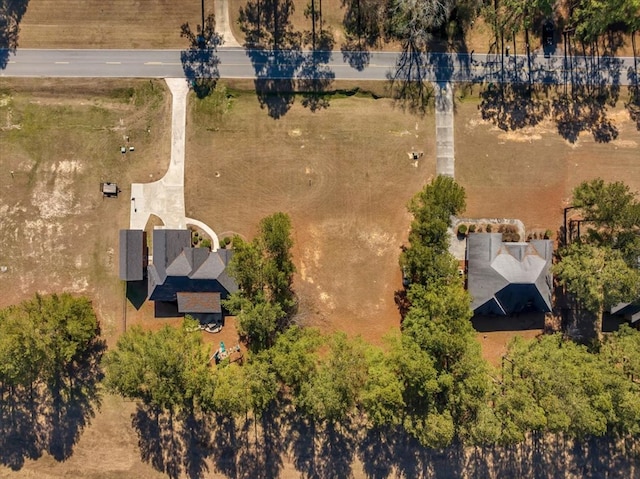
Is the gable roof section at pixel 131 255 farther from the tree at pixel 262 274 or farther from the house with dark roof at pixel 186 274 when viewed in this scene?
the tree at pixel 262 274

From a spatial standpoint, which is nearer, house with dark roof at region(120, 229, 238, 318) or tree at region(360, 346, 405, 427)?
tree at region(360, 346, 405, 427)

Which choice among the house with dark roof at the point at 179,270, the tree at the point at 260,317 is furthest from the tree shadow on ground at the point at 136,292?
the tree at the point at 260,317

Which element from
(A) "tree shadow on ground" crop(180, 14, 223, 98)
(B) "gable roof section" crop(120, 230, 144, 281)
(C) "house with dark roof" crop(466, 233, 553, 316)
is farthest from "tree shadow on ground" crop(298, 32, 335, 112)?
(B) "gable roof section" crop(120, 230, 144, 281)

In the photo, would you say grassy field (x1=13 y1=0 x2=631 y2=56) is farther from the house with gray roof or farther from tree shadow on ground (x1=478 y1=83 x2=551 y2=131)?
the house with gray roof

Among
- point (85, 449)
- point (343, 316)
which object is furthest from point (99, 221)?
point (343, 316)

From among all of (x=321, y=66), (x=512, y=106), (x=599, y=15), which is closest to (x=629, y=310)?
(x=512, y=106)

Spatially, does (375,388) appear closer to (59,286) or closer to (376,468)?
(376,468)
